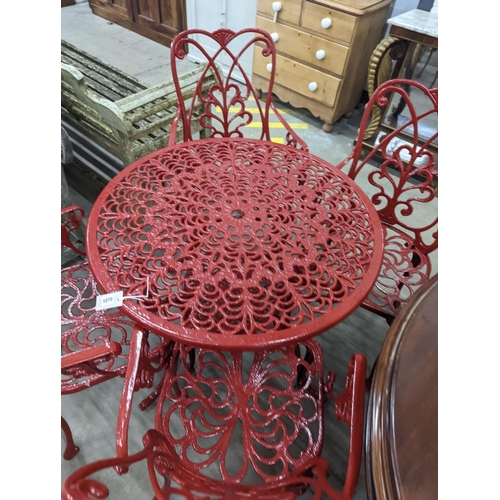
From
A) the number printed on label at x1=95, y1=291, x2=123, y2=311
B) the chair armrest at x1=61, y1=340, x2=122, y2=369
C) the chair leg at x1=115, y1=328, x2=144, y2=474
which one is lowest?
the chair leg at x1=115, y1=328, x2=144, y2=474

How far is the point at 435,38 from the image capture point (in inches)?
76.8

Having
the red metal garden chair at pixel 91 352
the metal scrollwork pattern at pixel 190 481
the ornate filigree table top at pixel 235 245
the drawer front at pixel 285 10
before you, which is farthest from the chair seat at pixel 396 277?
the drawer front at pixel 285 10

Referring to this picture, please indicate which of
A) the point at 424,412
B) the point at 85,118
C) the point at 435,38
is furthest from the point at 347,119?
the point at 424,412

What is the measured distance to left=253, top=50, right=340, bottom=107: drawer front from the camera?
255cm

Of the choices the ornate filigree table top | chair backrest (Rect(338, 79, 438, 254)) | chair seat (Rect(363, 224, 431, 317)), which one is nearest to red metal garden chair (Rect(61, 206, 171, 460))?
the ornate filigree table top

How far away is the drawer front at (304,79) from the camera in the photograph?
255 cm

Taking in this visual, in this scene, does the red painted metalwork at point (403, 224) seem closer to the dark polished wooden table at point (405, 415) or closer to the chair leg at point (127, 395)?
the dark polished wooden table at point (405, 415)

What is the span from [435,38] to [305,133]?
3.46 ft

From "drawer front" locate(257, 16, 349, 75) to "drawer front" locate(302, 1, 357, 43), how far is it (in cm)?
5

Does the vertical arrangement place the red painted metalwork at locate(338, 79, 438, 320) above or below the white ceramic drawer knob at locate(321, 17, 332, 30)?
below

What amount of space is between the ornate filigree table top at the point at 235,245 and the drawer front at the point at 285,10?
5.28 ft

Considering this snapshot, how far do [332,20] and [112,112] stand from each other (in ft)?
5.10

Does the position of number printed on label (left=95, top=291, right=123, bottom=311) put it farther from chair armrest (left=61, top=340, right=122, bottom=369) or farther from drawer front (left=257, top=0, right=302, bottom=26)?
drawer front (left=257, top=0, right=302, bottom=26)
